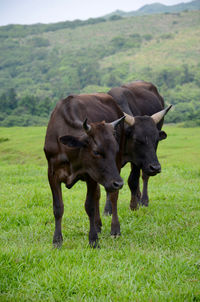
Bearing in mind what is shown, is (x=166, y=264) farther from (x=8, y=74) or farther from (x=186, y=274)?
(x=8, y=74)

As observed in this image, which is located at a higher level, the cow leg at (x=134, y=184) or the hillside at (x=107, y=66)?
the cow leg at (x=134, y=184)

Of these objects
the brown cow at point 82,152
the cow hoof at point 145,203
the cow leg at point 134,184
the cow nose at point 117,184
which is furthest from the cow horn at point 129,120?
the cow nose at point 117,184

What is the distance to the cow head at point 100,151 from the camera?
5234 millimetres

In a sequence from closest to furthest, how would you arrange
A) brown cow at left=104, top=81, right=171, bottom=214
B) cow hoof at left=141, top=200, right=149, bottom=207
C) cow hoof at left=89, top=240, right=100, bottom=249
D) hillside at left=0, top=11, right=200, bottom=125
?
1. cow hoof at left=89, top=240, right=100, bottom=249
2. brown cow at left=104, top=81, right=171, bottom=214
3. cow hoof at left=141, top=200, right=149, bottom=207
4. hillside at left=0, top=11, right=200, bottom=125

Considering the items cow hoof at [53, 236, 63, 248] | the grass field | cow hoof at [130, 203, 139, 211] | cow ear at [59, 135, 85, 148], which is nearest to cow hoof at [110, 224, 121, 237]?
the grass field

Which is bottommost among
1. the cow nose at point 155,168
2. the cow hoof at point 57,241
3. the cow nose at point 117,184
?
the cow hoof at point 57,241

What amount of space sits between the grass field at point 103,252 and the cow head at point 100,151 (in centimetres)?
87

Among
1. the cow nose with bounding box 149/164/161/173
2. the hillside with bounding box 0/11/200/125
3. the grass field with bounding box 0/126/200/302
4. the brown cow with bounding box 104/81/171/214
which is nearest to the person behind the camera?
the grass field with bounding box 0/126/200/302

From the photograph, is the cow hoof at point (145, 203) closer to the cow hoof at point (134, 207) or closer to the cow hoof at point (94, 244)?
the cow hoof at point (134, 207)

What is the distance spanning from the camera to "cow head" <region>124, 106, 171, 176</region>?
281 inches

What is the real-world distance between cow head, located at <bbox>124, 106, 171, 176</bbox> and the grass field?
91 cm

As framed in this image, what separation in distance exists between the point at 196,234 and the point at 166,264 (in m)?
1.45

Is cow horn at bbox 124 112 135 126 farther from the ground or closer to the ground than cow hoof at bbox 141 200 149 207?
farther from the ground

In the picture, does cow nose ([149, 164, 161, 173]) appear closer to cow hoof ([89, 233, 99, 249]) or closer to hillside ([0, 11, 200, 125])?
cow hoof ([89, 233, 99, 249])
